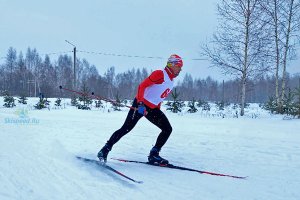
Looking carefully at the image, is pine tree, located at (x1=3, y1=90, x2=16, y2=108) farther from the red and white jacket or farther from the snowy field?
the red and white jacket

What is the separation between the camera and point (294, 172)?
4664mm

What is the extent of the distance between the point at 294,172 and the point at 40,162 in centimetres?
369


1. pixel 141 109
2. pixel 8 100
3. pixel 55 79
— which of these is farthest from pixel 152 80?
pixel 55 79

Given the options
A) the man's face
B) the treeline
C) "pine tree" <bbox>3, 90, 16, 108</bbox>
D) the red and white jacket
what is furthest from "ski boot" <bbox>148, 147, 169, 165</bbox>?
the treeline

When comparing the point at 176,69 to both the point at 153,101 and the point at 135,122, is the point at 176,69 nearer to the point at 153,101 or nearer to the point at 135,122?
the point at 153,101

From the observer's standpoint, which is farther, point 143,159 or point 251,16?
point 251,16

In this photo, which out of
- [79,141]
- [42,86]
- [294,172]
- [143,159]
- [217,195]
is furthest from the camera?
[42,86]

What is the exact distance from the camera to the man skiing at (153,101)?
499 centimetres

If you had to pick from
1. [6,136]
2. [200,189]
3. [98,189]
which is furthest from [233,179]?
[6,136]

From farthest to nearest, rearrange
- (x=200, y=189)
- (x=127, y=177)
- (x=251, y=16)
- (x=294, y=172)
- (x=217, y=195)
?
(x=251, y=16) < (x=294, y=172) < (x=127, y=177) < (x=200, y=189) < (x=217, y=195)

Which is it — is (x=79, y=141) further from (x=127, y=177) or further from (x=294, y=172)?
(x=294, y=172)

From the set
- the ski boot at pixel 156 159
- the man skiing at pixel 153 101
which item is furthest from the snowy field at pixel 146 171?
the man skiing at pixel 153 101

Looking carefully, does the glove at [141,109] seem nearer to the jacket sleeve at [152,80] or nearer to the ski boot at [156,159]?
the jacket sleeve at [152,80]

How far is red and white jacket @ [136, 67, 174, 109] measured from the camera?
16.3 feet
